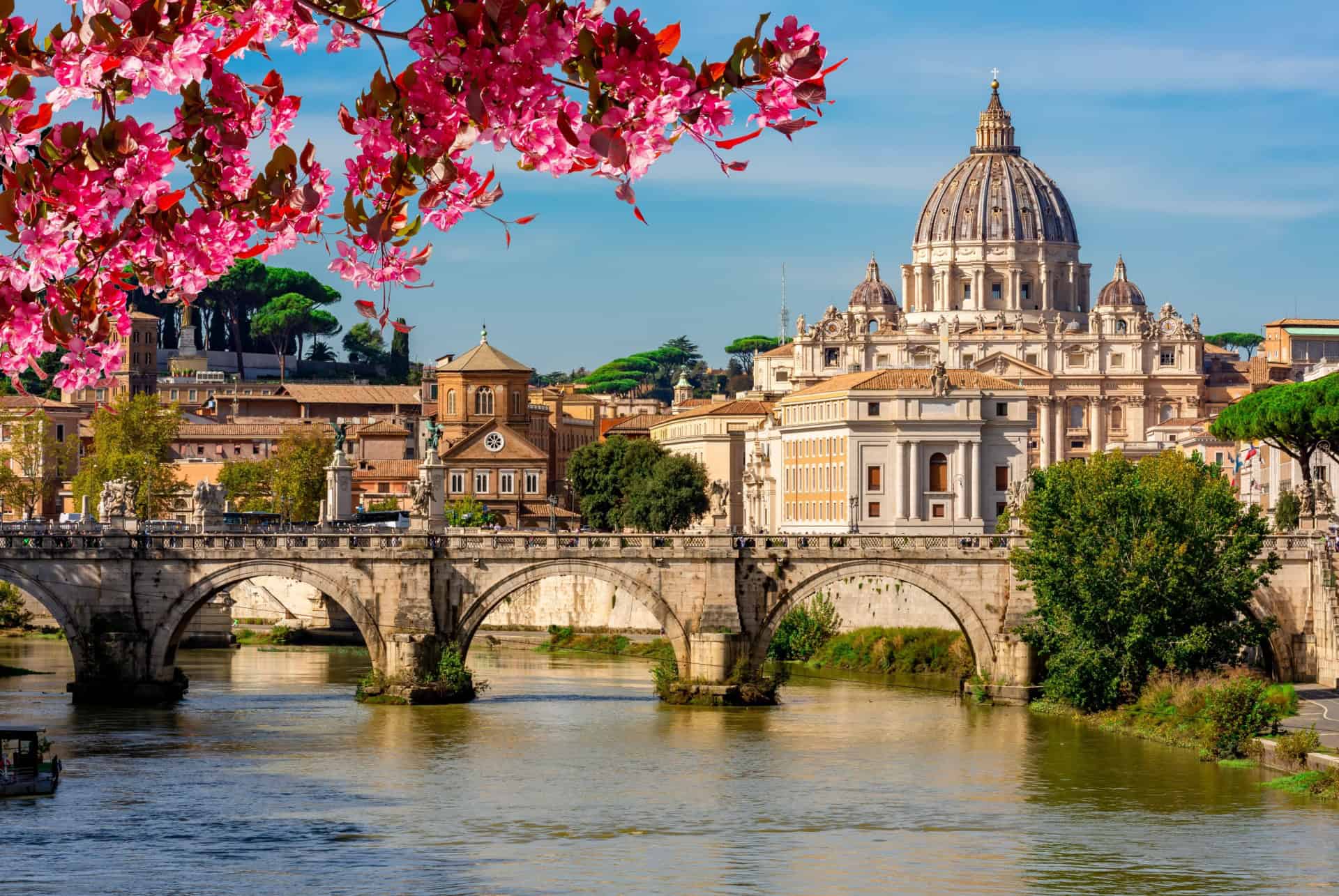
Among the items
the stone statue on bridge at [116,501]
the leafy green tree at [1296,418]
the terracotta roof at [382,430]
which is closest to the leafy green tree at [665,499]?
the terracotta roof at [382,430]

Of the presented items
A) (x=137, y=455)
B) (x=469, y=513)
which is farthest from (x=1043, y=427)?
(x=137, y=455)

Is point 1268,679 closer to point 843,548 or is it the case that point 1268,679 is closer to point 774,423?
point 843,548

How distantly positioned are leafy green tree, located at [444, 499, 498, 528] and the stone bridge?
36.0 metres

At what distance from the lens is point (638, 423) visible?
138000 millimetres

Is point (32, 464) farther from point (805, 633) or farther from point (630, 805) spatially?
point (630, 805)

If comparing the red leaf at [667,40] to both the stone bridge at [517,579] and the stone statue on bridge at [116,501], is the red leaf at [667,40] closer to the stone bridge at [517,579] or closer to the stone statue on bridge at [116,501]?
the stone bridge at [517,579]

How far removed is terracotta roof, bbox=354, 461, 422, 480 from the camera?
111 meters

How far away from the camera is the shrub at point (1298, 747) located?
3638cm

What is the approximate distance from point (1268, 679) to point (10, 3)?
4462 centimetres

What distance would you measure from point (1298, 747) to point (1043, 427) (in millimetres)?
108273

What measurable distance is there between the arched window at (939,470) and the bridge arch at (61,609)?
181ft

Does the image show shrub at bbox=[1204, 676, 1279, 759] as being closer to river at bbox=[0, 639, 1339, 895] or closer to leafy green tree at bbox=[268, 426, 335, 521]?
river at bbox=[0, 639, 1339, 895]

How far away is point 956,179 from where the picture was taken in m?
175

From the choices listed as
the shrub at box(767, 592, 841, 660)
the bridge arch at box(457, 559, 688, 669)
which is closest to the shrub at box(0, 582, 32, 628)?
the shrub at box(767, 592, 841, 660)
